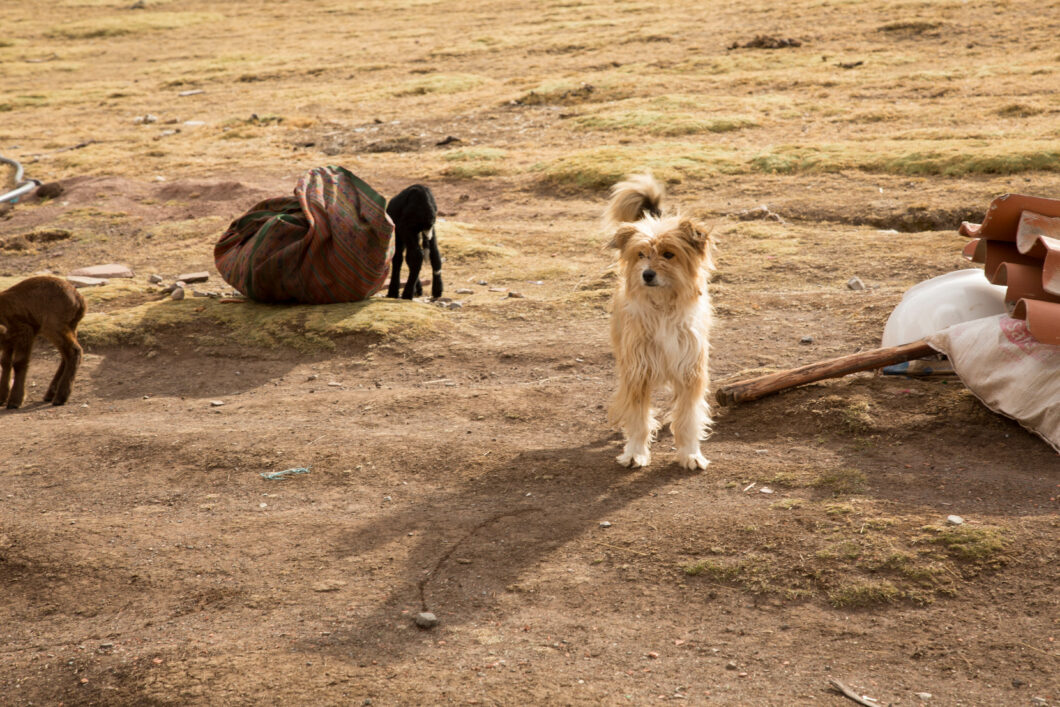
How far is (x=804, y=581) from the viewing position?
510 cm

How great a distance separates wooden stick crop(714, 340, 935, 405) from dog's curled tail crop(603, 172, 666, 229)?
153 cm

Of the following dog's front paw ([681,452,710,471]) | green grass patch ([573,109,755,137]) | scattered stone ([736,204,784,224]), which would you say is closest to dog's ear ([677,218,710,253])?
dog's front paw ([681,452,710,471])

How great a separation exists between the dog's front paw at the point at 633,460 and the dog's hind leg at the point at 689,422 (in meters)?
0.23

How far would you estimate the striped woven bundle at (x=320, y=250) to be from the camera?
10.1m

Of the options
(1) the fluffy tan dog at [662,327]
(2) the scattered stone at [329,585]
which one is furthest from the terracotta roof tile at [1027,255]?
(2) the scattered stone at [329,585]

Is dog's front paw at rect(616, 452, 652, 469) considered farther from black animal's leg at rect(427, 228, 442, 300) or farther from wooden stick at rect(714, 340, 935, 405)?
black animal's leg at rect(427, 228, 442, 300)

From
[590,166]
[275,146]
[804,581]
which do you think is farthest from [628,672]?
[275,146]

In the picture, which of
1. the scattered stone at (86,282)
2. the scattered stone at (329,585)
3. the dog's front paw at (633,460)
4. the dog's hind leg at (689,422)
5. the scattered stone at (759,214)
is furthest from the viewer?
the scattered stone at (759,214)

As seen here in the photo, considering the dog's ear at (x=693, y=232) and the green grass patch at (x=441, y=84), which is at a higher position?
the green grass patch at (x=441, y=84)

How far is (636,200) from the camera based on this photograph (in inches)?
276

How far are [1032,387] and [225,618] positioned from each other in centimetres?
516

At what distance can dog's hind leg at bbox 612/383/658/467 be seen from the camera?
258 inches

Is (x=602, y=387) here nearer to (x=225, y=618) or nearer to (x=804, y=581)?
(x=804, y=581)

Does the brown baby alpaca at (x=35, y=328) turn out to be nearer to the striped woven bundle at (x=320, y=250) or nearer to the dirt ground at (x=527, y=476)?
the dirt ground at (x=527, y=476)
